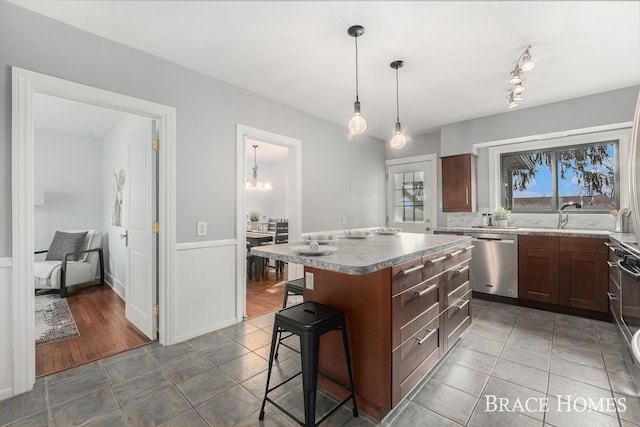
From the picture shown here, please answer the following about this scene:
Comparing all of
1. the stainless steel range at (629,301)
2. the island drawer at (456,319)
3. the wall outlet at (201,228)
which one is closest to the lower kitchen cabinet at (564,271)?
the stainless steel range at (629,301)

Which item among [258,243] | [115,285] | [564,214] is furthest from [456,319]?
[115,285]

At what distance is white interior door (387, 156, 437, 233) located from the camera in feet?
16.0

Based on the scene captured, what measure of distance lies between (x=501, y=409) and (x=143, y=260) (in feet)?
10.1

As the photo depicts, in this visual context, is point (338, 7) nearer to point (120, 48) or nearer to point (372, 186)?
point (120, 48)

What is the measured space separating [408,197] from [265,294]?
121 inches

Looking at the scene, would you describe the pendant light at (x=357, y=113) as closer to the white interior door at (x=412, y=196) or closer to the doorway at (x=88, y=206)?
the doorway at (x=88, y=206)

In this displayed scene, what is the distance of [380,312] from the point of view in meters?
1.55

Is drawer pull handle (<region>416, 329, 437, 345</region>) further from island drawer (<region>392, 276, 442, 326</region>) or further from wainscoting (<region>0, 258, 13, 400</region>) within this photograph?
wainscoting (<region>0, 258, 13, 400</region>)

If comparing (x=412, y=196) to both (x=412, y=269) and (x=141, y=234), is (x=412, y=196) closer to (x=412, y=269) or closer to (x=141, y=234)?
(x=412, y=269)

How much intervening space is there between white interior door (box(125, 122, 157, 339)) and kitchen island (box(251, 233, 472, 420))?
1.39m

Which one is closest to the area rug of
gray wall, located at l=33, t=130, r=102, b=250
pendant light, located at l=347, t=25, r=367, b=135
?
gray wall, located at l=33, t=130, r=102, b=250

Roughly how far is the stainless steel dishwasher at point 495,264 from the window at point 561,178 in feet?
3.02

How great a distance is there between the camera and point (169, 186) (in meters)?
2.52

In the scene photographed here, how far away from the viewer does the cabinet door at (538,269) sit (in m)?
3.22
